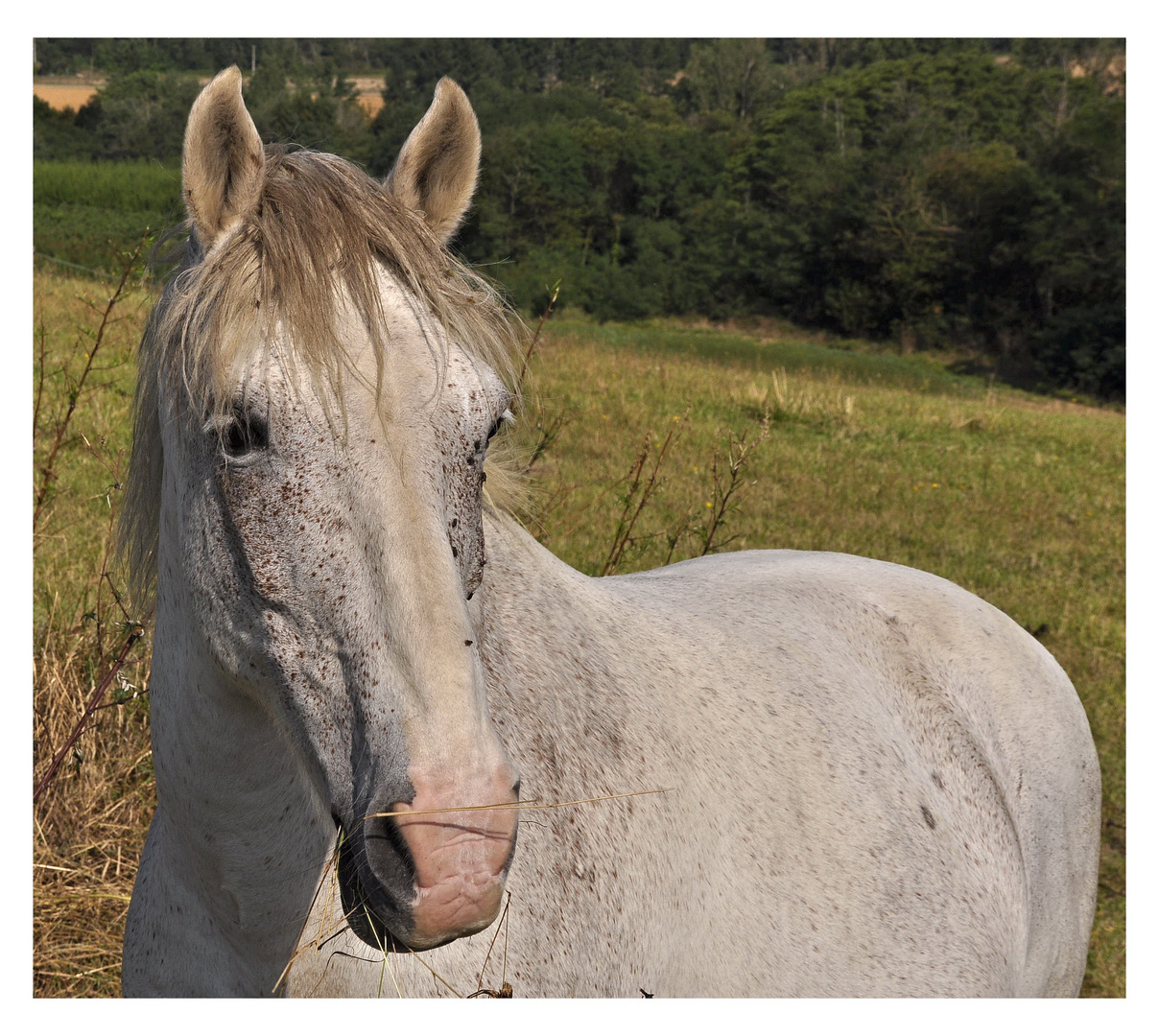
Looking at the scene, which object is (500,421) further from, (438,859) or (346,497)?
(438,859)

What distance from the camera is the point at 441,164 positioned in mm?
1741

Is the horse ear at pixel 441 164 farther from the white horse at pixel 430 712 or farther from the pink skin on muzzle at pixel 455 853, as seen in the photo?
the pink skin on muzzle at pixel 455 853

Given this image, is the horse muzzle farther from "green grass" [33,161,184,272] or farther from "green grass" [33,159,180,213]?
"green grass" [33,159,180,213]

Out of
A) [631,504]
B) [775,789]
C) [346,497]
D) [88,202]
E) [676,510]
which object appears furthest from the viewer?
[88,202]

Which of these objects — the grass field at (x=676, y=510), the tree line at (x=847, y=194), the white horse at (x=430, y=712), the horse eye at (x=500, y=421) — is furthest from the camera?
the tree line at (x=847, y=194)

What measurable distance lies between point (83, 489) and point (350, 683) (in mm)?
5203

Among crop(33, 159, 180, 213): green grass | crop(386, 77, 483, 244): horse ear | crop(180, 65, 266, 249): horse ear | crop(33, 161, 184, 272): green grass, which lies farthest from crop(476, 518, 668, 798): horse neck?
crop(33, 159, 180, 213): green grass

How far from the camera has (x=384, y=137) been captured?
67.2ft

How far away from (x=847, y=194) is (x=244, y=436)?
169ft

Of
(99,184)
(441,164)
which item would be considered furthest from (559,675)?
(99,184)

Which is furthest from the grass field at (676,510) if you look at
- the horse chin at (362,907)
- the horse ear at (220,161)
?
the horse chin at (362,907)

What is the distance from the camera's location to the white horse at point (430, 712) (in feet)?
4.24
